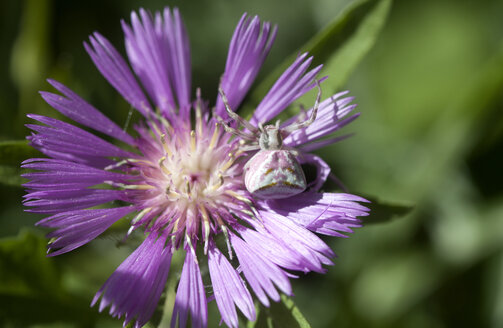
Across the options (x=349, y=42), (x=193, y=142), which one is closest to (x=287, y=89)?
(x=349, y=42)

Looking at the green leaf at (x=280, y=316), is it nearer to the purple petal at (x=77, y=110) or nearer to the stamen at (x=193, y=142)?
the stamen at (x=193, y=142)

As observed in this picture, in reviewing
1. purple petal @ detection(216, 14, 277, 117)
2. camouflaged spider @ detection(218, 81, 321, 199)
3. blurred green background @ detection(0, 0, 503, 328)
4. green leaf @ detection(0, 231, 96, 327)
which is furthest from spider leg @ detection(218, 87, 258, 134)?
green leaf @ detection(0, 231, 96, 327)

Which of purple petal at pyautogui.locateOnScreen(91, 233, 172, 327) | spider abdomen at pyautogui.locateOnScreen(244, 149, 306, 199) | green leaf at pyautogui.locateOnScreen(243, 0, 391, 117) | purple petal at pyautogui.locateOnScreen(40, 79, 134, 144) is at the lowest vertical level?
purple petal at pyautogui.locateOnScreen(91, 233, 172, 327)

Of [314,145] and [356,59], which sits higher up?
[356,59]

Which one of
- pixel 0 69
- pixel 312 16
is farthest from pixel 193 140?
pixel 312 16

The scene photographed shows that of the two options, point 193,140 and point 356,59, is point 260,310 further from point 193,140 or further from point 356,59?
point 356,59

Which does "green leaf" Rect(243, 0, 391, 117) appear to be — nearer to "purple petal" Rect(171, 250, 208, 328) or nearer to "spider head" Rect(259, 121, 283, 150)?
"spider head" Rect(259, 121, 283, 150)

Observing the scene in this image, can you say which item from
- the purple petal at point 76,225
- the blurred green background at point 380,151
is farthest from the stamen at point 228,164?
the blurred green background at point 380,151

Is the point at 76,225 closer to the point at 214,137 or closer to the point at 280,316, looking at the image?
the point at 214,137
